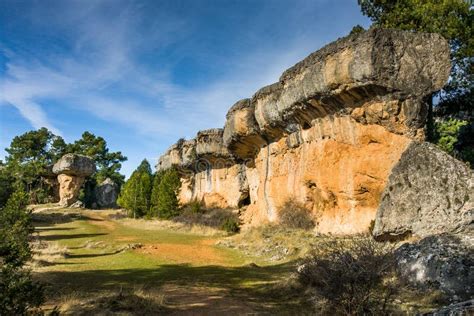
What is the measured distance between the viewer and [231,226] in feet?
92.3

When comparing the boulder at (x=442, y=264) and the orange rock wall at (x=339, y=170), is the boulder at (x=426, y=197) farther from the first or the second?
the orange rock wall at (x=339, y=170)

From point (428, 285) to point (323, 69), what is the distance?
477 inches

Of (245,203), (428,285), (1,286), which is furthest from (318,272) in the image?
(245,203)

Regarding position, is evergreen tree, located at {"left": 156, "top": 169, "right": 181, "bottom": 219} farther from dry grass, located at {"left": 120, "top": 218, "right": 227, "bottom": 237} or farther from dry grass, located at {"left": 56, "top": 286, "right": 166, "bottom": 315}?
dry grass, located at {"left": 56, "top": 286, "right": 166, "bottom": 315}

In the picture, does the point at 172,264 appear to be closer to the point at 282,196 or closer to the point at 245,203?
the point at 282,196

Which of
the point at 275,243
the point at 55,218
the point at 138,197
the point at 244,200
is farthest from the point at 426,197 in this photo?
the point at 138,197

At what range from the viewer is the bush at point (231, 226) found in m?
28.0

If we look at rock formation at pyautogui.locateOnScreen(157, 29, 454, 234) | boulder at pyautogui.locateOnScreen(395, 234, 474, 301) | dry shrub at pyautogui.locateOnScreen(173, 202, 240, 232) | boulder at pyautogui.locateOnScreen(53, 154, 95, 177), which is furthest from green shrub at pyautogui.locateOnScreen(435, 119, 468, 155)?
boulder at pyautogui.locateOnScreen(53, 154, 95, 177)

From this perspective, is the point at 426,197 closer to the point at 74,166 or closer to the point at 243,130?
the point at 243,130

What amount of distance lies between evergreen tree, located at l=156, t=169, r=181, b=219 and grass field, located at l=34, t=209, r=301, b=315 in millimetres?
14110

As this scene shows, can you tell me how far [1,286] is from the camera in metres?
5.39

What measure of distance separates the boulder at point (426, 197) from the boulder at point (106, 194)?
2108 inches

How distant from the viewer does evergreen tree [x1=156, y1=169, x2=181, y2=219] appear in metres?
36.4

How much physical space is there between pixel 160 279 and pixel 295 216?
421 inches
